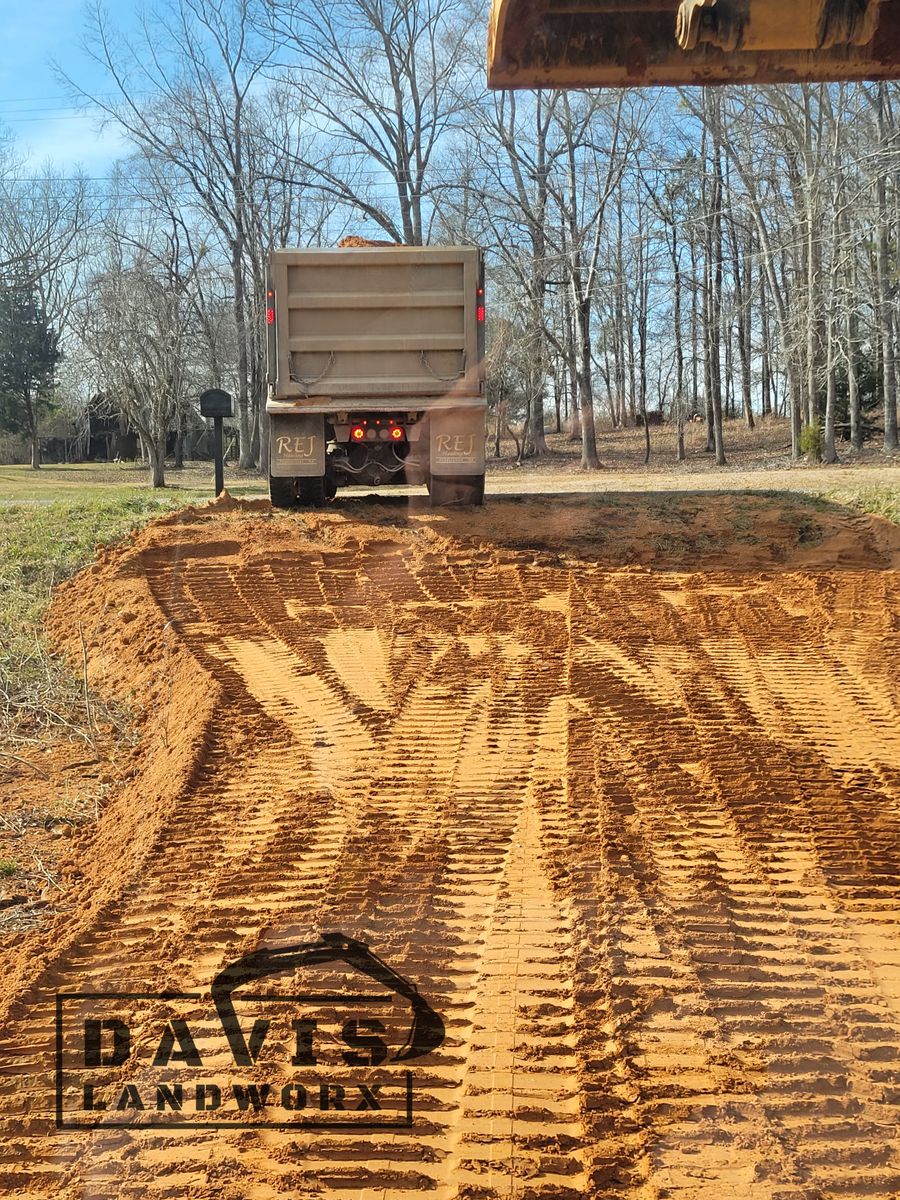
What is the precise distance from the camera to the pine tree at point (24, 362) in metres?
47.1

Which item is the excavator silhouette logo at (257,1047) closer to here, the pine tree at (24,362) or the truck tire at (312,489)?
the truck tire at (312,489)

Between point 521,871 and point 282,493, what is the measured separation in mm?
9099

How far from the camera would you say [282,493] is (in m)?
13.0

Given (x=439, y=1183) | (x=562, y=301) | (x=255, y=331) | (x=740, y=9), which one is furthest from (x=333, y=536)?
(x=255, y=331)

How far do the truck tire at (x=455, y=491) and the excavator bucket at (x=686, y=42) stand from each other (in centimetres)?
860

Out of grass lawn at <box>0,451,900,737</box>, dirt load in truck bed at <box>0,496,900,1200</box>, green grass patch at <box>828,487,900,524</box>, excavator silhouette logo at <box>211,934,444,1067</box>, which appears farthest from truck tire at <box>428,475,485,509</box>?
excavator silhouette logo at <box>211,934,444,1067</box>

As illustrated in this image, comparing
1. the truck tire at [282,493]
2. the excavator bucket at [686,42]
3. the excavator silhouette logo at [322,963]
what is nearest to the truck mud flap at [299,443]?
the truck tire at [282,493]

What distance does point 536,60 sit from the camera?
13.4ft

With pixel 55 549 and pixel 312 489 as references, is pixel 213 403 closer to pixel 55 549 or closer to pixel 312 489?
pixel 312 489

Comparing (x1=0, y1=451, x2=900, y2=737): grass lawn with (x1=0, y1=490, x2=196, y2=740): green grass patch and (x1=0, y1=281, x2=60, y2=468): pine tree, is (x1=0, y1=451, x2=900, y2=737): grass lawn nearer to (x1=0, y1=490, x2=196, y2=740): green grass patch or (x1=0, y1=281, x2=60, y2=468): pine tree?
(x1=0, y1=490, x2=196, y2=740): green grass patch

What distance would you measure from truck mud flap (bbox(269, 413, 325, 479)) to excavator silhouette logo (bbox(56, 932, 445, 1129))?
9.13 meters

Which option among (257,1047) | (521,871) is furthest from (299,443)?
(257,1047)

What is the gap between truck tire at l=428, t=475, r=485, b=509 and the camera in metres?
12.8

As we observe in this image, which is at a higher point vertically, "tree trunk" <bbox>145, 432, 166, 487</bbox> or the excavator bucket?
"tree trunk" <bbox>145, 432, 166, 487</bbox>
